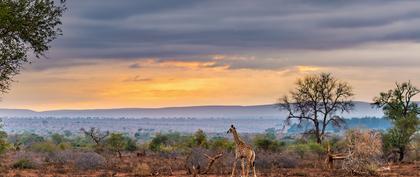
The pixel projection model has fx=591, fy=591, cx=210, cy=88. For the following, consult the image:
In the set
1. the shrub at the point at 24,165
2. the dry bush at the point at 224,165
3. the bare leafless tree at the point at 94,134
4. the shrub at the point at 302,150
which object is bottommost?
the shrub at the point at 24,165

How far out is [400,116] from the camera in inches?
1966

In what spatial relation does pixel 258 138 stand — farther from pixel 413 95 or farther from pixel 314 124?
pixel 413 95

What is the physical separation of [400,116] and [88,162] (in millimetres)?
26334

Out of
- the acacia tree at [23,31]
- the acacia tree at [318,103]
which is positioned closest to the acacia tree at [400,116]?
the acacia tree at [318,103]

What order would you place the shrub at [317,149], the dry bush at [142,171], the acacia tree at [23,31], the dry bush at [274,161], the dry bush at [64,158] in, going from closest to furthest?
the acacia tree at [23,31] < the dry bush at [142,171] < the dry bush at [274,161] < the dry bush at [64,158] < the shrub at [317,149]

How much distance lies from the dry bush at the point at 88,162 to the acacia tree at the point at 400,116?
21751 millimetres

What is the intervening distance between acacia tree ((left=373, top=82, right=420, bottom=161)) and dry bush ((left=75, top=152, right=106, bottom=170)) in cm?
2175

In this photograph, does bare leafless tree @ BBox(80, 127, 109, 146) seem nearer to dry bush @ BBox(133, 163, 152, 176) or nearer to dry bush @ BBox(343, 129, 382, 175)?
dry bush @ BBox(133, 163, 152, 176)

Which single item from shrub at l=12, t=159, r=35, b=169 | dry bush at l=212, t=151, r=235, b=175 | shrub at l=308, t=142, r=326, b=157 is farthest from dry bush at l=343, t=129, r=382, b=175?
shrub at l=12, t=159, r=35, b=169

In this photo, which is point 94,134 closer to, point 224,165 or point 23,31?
point 224,165

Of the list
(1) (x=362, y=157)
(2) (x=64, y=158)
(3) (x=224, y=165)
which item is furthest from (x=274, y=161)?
(2) (x=64, y=158)

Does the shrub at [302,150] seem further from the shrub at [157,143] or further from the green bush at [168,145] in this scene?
the shrub at [157,143]

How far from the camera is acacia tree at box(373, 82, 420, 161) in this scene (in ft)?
149

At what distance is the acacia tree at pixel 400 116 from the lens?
45.5 metres
